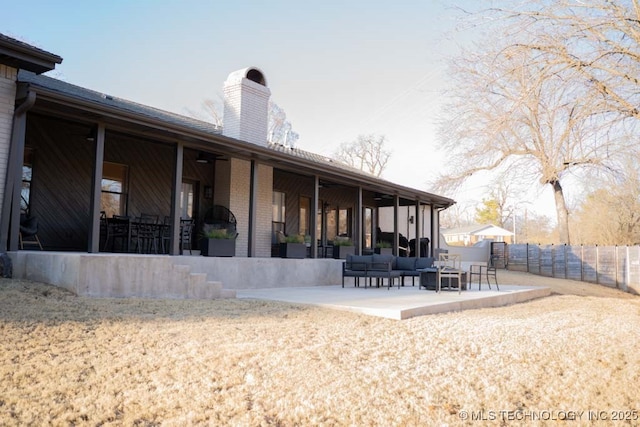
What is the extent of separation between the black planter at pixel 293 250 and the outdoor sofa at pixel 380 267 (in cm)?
104

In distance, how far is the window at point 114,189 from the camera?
1048cm

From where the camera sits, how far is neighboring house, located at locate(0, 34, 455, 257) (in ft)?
23.8

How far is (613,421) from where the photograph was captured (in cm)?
368

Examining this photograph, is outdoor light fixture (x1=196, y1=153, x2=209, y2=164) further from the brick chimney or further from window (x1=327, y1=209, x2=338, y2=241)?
window (x1=327, y1=209, x2=338, y2=241)

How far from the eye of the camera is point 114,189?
1062cm

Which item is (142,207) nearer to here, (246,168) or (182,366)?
(246,168)

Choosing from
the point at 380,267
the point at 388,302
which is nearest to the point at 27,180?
the point at 388,302

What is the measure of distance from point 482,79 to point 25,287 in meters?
6.98

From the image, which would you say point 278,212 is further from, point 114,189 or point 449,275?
point 449,275

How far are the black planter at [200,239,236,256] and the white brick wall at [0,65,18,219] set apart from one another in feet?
11.6

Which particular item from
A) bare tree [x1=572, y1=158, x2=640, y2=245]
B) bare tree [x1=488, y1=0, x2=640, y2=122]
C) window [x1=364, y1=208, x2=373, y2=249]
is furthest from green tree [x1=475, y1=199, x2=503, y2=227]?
bare tree [x1=488, y1=0, x2=640, y2=122]

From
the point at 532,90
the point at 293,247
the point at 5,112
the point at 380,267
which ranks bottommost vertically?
the point at 380,267

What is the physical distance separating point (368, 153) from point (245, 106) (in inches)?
1129

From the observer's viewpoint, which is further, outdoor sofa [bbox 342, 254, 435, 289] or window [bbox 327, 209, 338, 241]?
window [bbox 327, 209, 338, 241]
